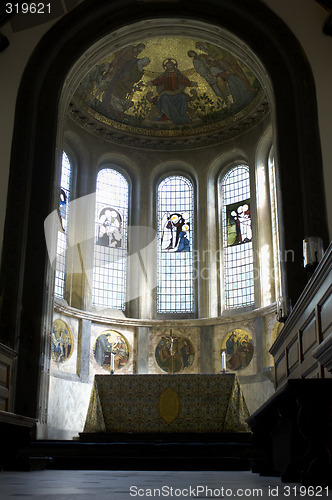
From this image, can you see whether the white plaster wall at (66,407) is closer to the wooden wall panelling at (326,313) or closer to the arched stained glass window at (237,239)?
the arched stained glass window at (237,239)

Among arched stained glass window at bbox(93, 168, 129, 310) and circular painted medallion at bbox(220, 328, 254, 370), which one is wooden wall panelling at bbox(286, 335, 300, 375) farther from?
arched stained glass window at bbox(93, 168, 129, 310)

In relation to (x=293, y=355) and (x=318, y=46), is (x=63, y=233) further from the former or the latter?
(x=293, y=355)

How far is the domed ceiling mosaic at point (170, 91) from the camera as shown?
49.9ft

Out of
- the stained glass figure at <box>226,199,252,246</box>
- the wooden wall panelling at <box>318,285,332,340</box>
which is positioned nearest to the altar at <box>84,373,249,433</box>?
the wooden wall panelling at <box>318,285,332,340</box>

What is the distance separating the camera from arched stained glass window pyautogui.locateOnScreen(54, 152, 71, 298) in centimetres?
1444

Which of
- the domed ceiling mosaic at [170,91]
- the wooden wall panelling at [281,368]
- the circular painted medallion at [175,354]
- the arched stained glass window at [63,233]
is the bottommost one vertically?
the wooden wall panelling at [281,368]

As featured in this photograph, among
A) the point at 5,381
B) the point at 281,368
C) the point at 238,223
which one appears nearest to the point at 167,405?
the point at 281,368

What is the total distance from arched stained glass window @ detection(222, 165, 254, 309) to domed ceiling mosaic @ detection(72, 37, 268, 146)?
1521mm

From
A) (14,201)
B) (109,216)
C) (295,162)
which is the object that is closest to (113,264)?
(109,216)

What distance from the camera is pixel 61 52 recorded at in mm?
11344

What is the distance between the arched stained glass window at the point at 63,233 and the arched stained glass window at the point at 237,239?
14.0ft

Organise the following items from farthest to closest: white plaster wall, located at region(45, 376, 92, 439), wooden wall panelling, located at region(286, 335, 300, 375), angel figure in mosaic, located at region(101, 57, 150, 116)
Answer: angel figure in mosaic, located at region(101, 57, 150, 116), white plaster wall, located at region(45, 376, 92, 439), wooden wall panelling, located at region(286, 335, 300, 375)

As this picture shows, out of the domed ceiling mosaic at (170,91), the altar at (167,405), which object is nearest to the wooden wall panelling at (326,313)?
the altar at (167,405)

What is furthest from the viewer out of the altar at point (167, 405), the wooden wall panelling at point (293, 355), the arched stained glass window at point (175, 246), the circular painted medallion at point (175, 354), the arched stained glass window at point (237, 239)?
the arched stained glass window at point (175, 246)
